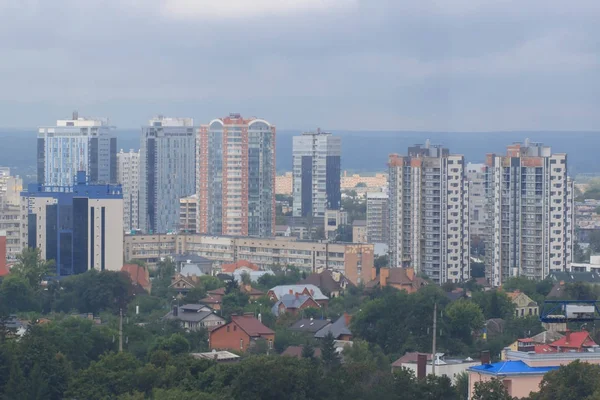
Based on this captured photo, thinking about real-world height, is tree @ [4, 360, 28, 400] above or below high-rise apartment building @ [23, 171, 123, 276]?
below

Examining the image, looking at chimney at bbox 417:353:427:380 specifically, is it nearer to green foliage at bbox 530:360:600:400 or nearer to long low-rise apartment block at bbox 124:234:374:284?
green foliage at bbox 530:360:600:400

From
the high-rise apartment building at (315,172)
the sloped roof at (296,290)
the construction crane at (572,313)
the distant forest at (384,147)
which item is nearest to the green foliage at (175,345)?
the construction crane at (572,313)

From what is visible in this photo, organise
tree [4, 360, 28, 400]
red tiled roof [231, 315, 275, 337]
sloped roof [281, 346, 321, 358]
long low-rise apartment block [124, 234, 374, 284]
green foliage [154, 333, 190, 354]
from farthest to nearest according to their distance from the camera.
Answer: long low-rise apartment block [124, 234, 374, 284] < red tiled roof [231, 315, 275, 337] < sloped roof [281, 346, 321, 358] < green foliage [154, 333, 190, 354] < tree [4, 360, 28, 400]

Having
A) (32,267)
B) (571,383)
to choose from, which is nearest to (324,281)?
(32,267)

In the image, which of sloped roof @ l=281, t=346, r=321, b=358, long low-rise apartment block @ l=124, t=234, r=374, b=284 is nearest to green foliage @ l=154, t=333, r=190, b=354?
sloped roof @ l=281, t=346, r=321, b=358

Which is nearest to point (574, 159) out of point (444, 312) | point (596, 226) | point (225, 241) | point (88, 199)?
point (596, 226)

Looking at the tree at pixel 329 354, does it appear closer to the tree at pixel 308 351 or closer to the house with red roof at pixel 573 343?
the tree at pixel 308 351
